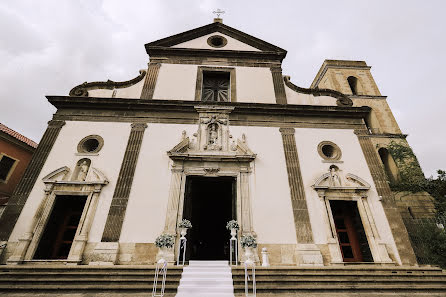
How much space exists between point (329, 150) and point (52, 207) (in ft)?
40.1

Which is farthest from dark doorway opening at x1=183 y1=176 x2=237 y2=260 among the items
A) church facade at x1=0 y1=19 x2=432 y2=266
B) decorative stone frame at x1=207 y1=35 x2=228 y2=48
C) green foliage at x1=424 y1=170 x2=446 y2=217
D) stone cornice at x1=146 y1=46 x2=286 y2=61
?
green foliage at x1=424 y1=170 x2=446 y2=217

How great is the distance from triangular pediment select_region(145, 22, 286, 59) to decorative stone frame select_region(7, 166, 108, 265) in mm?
7752

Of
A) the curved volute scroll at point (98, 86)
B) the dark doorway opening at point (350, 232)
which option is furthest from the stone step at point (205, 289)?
the curved volute scroll at point (98, 86)

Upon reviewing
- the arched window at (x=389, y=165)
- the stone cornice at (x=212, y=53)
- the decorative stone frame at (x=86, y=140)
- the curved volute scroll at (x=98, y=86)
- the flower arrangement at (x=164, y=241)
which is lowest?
the flower arrangement at (x=164, y=241)

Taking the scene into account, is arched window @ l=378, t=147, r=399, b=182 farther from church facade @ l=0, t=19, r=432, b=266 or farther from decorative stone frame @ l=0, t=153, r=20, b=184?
decorative stone frame @ l=0, t=153, r=20, b=184

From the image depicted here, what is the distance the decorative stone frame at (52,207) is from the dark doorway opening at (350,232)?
398 inches

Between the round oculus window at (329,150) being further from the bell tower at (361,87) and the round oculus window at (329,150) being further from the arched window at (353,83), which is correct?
the arched window at (353,83)

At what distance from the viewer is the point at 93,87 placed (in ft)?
37.9

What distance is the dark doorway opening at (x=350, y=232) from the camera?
9078mm

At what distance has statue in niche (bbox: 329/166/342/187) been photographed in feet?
31.9

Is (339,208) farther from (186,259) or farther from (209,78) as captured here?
(209,78)

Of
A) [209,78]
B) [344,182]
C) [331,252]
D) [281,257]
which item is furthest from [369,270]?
[209,78]

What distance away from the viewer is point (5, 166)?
13.5 metres

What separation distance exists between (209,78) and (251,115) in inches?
143
